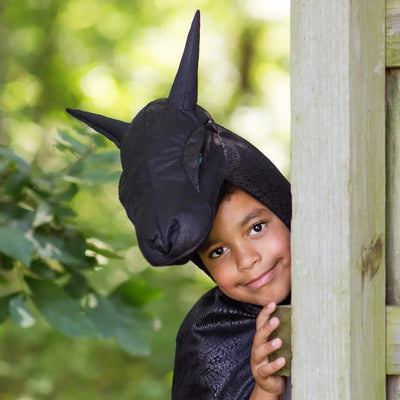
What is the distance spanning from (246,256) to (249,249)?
15mm

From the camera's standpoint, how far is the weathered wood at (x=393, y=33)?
1178 mm

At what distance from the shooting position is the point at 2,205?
2.23 meters

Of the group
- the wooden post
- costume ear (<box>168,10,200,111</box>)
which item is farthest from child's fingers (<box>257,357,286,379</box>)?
costume ear (<box>168,10,200,111</box>)

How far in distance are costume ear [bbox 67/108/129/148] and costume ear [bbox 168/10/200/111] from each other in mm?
183

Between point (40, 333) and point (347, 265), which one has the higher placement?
point (40, 333)

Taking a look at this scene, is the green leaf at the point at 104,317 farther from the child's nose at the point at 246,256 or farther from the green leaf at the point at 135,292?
the child's nose at the point at 246,256

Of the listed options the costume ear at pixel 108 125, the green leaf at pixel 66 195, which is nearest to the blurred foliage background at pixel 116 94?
the green leaf at pixel 66 195

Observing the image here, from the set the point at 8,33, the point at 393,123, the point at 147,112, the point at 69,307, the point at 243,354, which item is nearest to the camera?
the point at 393,123

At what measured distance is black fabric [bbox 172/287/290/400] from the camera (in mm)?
1566

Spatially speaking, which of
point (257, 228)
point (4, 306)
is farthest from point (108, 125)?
point (4, 306)

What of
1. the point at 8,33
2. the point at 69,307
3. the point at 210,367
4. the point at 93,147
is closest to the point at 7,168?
the point at 93,147

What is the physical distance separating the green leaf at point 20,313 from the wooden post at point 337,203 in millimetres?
1170

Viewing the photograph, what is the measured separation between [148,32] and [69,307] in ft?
23.7

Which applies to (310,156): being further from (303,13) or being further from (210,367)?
(210,367)
